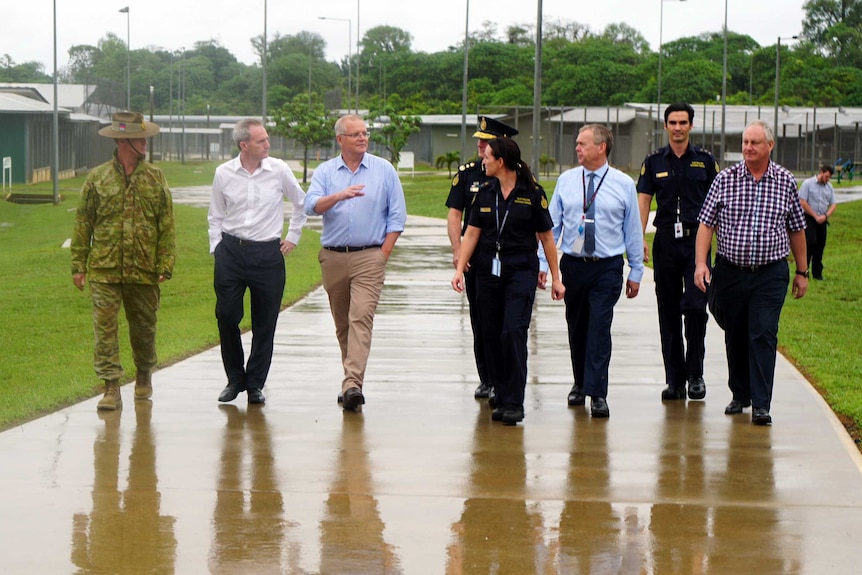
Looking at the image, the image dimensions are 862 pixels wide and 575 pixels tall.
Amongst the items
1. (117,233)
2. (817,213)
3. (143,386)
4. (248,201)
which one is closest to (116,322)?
(143,386)

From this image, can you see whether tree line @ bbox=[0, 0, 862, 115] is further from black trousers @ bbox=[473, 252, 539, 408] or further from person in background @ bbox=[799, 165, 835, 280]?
black trousers @ bbox=[473, 252, 539, 408]

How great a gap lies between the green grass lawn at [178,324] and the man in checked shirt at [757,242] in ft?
2.37

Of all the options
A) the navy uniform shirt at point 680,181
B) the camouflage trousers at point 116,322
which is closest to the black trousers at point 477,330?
the navy uniform shirt at point 680,181

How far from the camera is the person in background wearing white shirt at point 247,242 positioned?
8.87 meters

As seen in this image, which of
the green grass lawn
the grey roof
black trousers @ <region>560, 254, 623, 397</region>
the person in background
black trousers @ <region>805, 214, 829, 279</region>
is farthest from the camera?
the grey roof

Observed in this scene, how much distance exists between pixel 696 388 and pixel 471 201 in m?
1.96

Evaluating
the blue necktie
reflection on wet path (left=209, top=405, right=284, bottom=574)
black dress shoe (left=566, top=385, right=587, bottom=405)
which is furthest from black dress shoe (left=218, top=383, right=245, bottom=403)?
the blue necktie

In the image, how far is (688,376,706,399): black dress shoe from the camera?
9031mm

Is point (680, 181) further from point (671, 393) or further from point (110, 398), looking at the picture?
point (110, 398)

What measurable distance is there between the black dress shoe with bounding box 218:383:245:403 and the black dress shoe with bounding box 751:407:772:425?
3.28m

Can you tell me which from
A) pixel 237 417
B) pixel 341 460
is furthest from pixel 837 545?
pixel 237 417

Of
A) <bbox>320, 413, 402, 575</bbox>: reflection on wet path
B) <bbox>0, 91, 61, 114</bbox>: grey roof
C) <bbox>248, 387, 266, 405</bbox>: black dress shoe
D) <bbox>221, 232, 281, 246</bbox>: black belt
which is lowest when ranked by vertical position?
<bbox>320, 413, 402, 575</bbox>: reflection on wet path

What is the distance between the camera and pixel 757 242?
8.20 m

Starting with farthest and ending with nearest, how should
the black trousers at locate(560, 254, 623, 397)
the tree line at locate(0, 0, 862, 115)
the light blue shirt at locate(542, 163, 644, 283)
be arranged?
the tree line at locate(0, 0, 862, 115) → the light blue shirt at locate(542, 163, 644, 283) → the black trousers at locate(560, 254, 623, 397)
